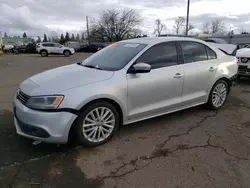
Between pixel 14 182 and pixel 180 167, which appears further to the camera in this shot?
pixel 180 167

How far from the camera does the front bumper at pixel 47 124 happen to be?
284 cm

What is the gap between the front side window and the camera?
3.66m

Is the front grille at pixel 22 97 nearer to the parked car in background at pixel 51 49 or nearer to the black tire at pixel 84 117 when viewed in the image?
the black tire at pixel 84 117

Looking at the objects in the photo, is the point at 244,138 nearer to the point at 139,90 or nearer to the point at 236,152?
the point at 236,152

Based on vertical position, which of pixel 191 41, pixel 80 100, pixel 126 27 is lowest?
pixel 80 100

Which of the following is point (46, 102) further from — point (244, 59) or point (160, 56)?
point (244, 59)

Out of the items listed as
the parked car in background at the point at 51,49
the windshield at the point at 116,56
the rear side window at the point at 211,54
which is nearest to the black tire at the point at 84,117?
the windshield at the point at 116,56

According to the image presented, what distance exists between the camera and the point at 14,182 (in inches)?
98.0

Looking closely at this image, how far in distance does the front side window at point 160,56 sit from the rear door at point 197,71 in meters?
0.25

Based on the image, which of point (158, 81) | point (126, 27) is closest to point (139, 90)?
point (158, 81)

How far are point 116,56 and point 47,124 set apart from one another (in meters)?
1.69

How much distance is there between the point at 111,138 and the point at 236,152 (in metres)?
1.86

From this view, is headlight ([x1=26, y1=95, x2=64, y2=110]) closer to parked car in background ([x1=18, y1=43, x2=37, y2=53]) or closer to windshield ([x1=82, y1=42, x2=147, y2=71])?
windshield ([x1=82, y1=42, x2=147, y2=71])

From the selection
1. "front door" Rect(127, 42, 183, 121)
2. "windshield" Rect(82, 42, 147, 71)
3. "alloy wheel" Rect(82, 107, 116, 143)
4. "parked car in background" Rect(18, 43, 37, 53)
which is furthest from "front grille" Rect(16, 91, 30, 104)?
"parked car in background" Rect(18, 43, 37, 53)
